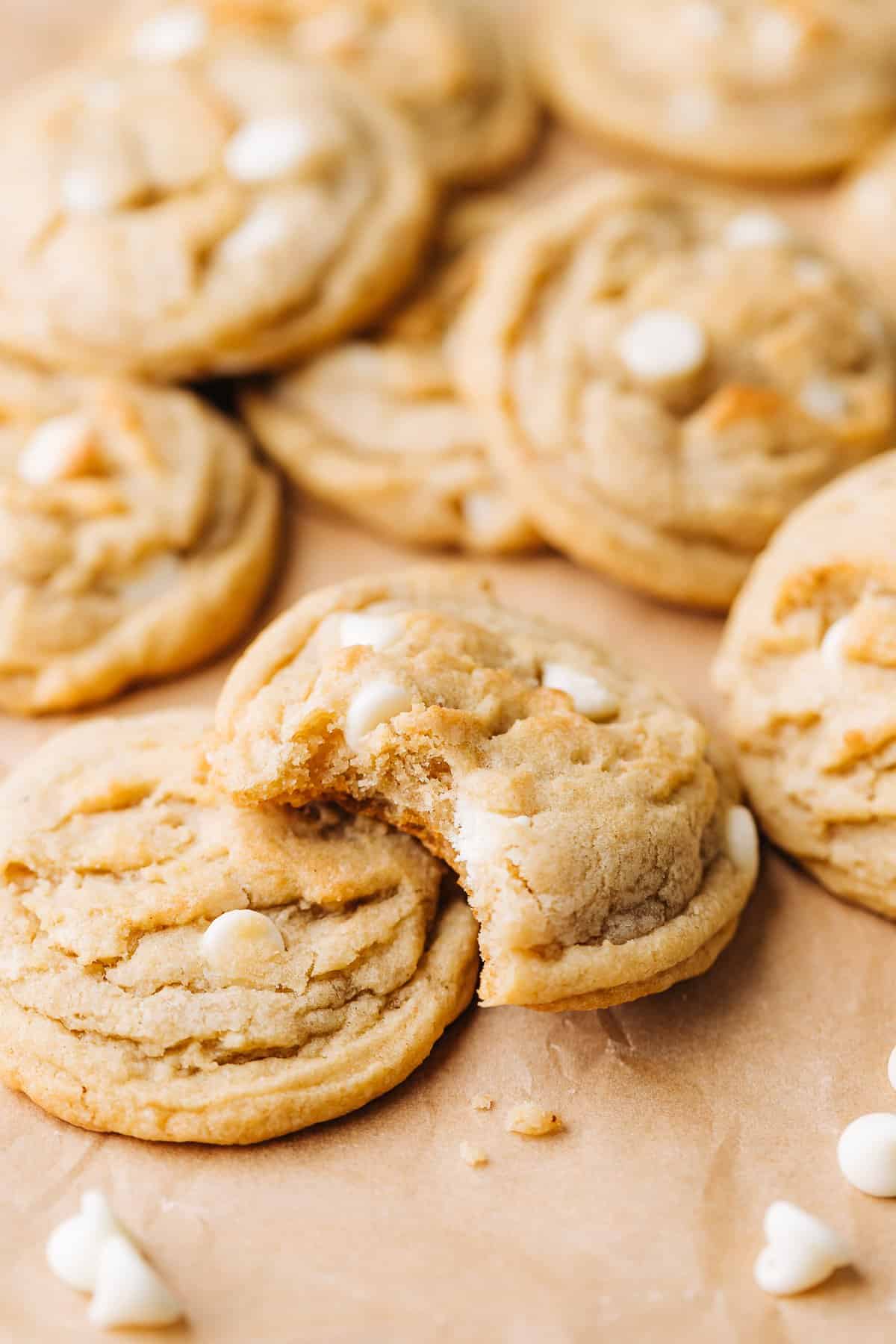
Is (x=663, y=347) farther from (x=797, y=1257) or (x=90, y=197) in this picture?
(x=797, y=1257)

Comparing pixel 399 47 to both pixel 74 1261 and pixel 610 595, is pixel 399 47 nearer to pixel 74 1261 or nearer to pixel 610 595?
pixel 610 595

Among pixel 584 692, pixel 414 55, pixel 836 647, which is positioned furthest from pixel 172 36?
pixel 836 647

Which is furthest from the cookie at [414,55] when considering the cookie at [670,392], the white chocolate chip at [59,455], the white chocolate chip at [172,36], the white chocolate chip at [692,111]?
the white chocolate chip at [59,455]

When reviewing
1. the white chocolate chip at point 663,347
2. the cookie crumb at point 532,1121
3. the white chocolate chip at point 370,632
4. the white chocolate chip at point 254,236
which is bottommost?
the cookie crumb at point 532,1121

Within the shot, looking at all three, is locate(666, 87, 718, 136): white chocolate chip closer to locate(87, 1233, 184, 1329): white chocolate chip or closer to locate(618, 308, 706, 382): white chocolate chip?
locate(618, 308, 706, 382): white chocolate chip

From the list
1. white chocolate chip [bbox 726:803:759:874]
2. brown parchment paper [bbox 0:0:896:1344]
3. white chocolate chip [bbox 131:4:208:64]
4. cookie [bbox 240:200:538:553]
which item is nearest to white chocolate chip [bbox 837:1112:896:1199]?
brown parchment paper [bbox 0:0:896:1344]

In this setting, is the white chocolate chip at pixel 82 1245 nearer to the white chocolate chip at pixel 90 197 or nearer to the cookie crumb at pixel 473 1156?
the cookie crumb at pixel 473 1156
